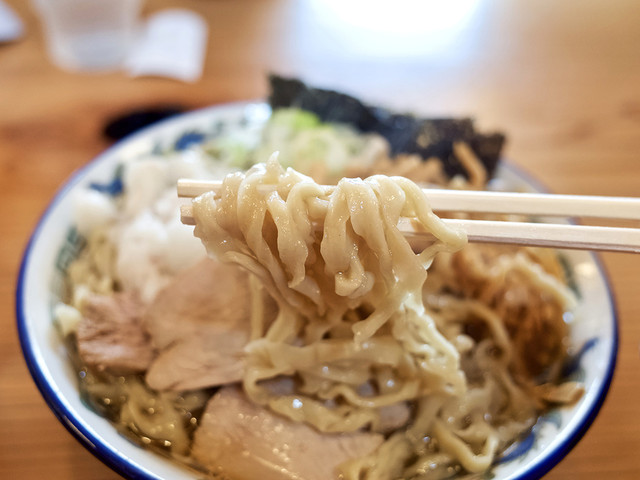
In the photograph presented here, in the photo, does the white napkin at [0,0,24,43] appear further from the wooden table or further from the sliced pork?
the sliced pork

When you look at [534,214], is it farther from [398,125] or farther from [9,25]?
[9,25]

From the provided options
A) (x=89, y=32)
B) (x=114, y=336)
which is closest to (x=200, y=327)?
(x=114, y=336)

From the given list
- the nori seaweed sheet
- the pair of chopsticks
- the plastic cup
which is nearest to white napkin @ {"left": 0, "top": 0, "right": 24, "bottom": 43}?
the plastic cup

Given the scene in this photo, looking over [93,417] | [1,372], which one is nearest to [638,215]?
[93,417]

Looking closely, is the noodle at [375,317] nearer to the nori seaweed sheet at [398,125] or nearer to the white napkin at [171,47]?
the nori seaweed sheet at [398,125]

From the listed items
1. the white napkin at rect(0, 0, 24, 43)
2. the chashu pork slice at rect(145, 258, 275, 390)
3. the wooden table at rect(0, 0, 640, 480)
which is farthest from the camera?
the white napkin at rect(0, 0, 24, 43)

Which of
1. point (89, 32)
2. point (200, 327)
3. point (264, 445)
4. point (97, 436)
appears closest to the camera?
point (97, 436)
